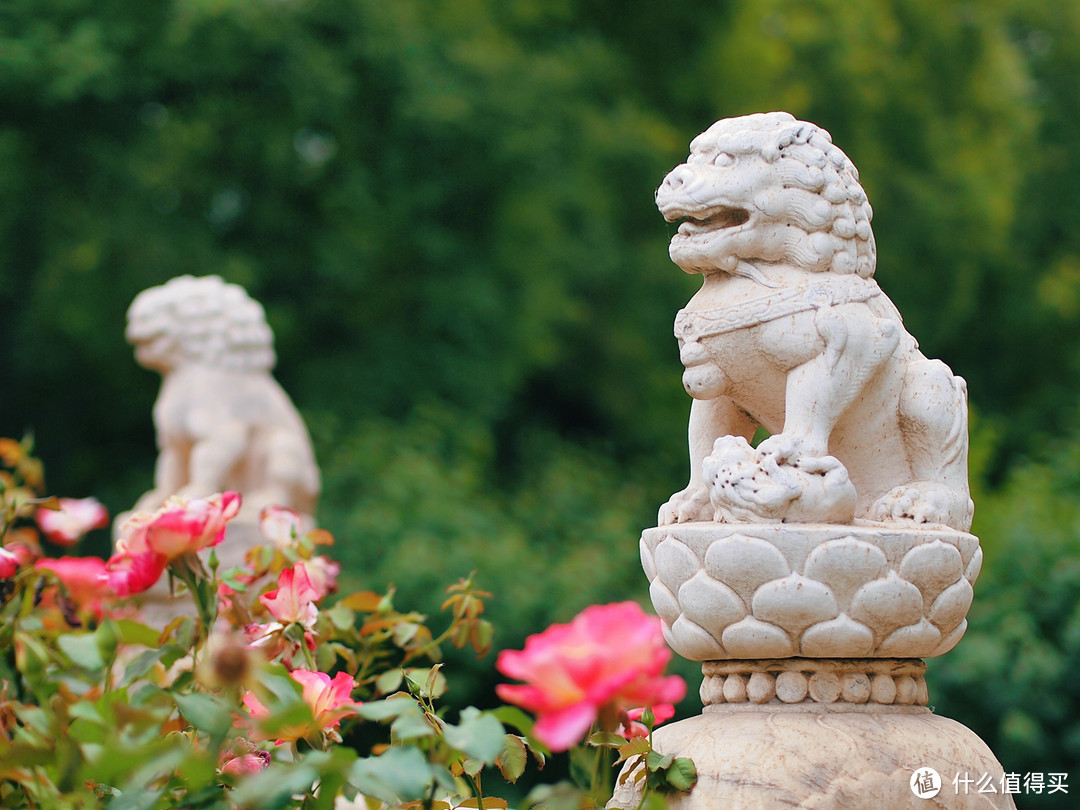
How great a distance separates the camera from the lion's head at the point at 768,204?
7.29ft

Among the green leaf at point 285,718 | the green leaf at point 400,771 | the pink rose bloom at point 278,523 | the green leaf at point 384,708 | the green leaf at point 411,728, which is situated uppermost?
the pink rose bloom at point 278,523

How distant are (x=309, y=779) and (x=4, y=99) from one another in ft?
23.8

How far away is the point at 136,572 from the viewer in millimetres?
1799

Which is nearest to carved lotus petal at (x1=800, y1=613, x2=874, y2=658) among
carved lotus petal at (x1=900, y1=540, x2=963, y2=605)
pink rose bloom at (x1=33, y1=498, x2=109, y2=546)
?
carved lotus petal at (x1=900, y1=540, x2=963, y2=605)

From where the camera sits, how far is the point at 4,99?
7609 millimetres

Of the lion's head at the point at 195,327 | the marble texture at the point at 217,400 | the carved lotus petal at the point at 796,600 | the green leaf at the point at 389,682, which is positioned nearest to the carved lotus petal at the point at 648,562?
the carved lotus petal at the point at 796,600

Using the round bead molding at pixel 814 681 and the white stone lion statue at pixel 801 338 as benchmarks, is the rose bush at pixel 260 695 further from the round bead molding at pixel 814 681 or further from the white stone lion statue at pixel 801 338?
the white stone lion statue at pixel 801 338

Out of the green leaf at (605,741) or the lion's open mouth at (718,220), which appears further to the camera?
the lion's open mouth at (718,220)

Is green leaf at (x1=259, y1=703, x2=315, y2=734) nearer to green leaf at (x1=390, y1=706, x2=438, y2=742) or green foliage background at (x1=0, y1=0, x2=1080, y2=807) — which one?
green leaf at (x1=390, y1=706, x2=438, y2=742)

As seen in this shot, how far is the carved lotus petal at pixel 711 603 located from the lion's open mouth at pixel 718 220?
0.60 m

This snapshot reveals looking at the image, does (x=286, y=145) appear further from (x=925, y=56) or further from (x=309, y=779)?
(x=309, y=779)

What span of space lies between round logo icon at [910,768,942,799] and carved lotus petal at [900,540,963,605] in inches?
10.6

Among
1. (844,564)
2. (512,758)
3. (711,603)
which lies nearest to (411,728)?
(512,758)

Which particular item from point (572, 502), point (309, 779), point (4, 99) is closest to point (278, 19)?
point (4, 99)
